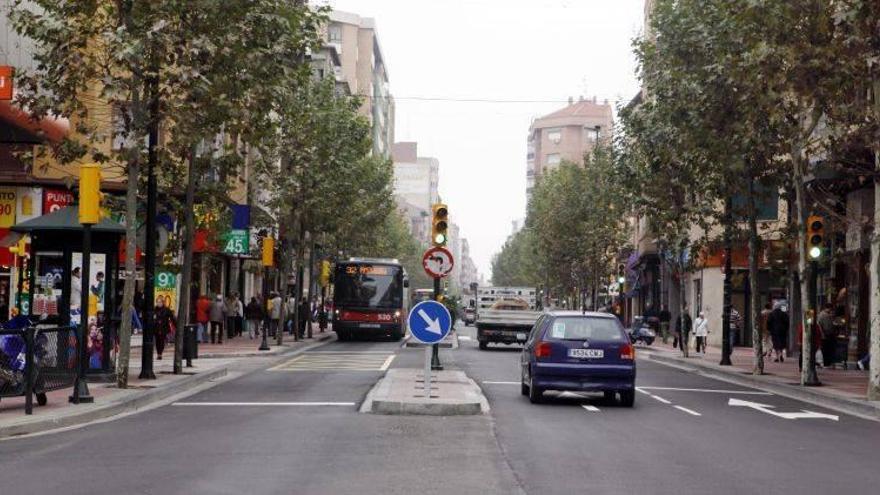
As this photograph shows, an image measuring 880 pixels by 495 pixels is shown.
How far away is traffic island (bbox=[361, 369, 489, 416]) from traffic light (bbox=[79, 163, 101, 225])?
15.4 ft

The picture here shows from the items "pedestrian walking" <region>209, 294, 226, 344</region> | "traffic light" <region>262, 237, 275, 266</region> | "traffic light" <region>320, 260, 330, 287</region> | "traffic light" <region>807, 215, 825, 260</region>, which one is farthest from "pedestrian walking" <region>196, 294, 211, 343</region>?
"traffic light" <region>320, 260, 330, 287</region>

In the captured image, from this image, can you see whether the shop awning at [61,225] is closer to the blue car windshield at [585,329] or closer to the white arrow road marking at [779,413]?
the blue car windshield at [585,329]

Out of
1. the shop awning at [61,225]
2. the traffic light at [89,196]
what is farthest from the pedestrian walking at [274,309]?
the traffic light at [89,196]

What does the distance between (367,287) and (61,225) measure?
103 feet

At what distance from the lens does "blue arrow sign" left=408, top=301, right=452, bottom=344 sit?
19078 millimetres

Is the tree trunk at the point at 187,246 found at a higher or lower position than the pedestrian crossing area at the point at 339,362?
higher

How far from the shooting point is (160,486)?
10578 mm

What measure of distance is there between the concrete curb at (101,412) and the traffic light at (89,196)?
260 centimetres

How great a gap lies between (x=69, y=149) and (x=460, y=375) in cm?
853

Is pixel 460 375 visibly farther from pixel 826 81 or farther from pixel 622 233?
pixel 622 233

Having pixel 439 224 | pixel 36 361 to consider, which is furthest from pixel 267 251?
pixel 36 361

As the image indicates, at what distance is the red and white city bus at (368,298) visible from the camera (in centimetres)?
5225

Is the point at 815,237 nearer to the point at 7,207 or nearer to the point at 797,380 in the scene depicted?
the point at 797,380

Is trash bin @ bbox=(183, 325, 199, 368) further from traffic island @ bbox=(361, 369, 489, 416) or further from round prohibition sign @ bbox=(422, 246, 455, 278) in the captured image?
round prohibition sign @ bbox=(422, 246, 455, 278)
